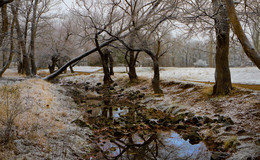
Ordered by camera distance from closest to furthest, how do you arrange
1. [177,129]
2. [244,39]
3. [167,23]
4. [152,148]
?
[244,39] < [152,148] < [177,129] < [167,23]

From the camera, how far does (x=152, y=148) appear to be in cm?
534

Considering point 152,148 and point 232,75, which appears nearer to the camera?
point 152,148

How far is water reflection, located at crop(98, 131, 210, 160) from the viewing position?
4852mm

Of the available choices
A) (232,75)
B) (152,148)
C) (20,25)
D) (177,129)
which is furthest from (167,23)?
(20,25)

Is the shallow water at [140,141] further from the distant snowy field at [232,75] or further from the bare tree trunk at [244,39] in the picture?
the distant snowy field at [232,75]

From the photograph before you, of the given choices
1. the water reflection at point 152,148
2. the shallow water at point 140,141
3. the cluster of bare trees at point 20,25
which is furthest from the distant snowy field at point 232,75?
the cluster of bare trees at point 20,25

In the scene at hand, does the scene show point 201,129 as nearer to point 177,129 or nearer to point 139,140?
point 177,129

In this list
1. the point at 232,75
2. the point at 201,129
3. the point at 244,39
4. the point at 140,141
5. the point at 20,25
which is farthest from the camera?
the point at 20,25

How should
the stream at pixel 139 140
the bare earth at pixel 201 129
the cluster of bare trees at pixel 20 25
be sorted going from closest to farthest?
the bare earth at pixel 201 129 → the stream at pixel 139 140 → the cluster of bare trees at pixel 20 25

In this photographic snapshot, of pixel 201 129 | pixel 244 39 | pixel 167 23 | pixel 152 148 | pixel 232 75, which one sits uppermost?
pixel 167 23

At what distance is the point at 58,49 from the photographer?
2925cm

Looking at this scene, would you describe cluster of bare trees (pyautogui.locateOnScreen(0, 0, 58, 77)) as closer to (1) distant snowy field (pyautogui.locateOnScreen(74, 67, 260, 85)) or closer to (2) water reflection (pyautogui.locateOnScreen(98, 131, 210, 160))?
(2) water reflection (pyautogui.locateOnScreen(98, 131, 210, 160))

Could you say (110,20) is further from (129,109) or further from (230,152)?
(230,152)

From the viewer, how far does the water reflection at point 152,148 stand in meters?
4.85
